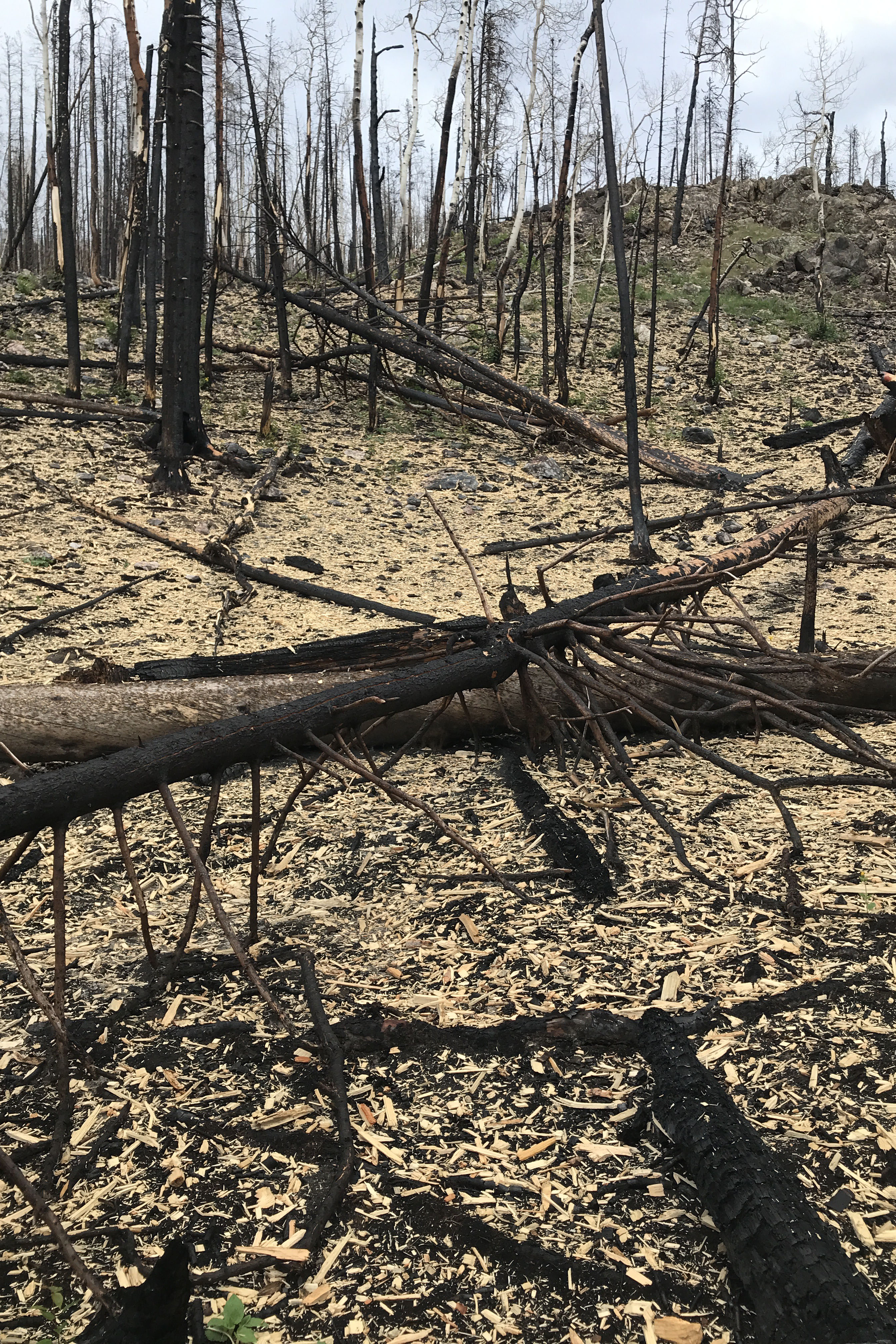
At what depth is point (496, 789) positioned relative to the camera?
3.57 metres

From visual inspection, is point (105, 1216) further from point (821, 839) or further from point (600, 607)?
point (821, 839)

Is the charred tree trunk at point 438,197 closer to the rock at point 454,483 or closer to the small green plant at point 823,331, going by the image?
the rock at point 454,483

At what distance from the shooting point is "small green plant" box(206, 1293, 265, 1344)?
144cm

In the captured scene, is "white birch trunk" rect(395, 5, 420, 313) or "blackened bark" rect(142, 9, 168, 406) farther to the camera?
"white birch trunk" rect(395, 5, 420, 313)

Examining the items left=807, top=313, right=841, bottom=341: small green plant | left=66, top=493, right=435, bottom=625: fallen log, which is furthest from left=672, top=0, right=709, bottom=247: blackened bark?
left=66, top=493, right=435, bottom=625: fallen log

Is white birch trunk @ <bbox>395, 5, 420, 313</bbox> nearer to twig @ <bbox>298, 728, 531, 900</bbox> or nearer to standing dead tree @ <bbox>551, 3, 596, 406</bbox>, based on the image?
standing dead tree @ <bbox>551, 3, 596, 406</bbox>

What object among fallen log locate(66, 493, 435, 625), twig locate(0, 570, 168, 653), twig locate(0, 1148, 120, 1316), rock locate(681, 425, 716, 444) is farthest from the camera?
rock locate(681, 425, 716, 444)

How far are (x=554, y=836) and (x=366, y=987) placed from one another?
3.17 feet

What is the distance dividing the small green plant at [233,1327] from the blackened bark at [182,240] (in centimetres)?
699

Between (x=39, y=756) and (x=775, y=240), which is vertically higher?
(x=775, y=240)

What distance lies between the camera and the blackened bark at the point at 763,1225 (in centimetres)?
136

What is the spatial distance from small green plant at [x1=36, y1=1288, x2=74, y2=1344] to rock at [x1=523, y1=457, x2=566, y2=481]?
8556 millimetres

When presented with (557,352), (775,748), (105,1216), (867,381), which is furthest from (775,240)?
(105,1216)

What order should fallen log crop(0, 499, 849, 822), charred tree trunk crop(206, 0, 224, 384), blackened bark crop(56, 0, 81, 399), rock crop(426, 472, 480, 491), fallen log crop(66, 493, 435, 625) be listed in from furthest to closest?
charred tree trunk crop(206, 0, 224, 384) < rock crop(426, 472, 480, 491) < blackened bark crop(56, 0, 81, 399) < fallen log crop(66, 493, 435, 625) < fallen log crop(0, 499, 849, 822)
